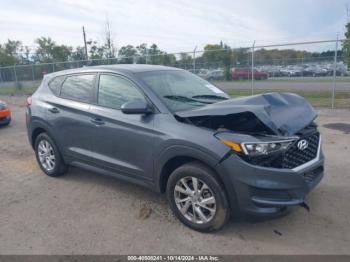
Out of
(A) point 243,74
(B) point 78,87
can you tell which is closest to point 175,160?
(B) point 78,87

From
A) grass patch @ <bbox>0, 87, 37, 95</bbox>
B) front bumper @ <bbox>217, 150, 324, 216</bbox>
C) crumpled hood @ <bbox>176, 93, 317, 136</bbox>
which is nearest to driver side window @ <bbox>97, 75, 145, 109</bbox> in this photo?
crumpled hood @ <bbox>176, 93, 317, 136</bbox>

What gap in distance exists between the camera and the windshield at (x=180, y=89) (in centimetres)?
367

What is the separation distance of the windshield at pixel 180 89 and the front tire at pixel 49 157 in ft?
6.52

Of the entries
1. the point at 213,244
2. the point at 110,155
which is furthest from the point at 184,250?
the point at 110,155

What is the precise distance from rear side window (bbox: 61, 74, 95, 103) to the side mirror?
104 centimetres

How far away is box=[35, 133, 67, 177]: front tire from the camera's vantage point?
4.85m

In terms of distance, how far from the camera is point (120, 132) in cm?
378

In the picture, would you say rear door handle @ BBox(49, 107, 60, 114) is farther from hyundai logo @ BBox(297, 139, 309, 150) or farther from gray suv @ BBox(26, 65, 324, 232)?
hyundai logo @ BBox(297, 139, 309, 150)

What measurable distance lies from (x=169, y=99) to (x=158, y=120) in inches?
13.6

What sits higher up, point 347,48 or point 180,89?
point 347,48

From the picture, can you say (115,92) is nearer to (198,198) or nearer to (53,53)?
(198,198)

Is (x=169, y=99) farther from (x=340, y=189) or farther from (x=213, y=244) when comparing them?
(x=340, y=189)

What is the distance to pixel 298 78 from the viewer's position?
17.0 meters

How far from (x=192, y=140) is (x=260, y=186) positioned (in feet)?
2.53
